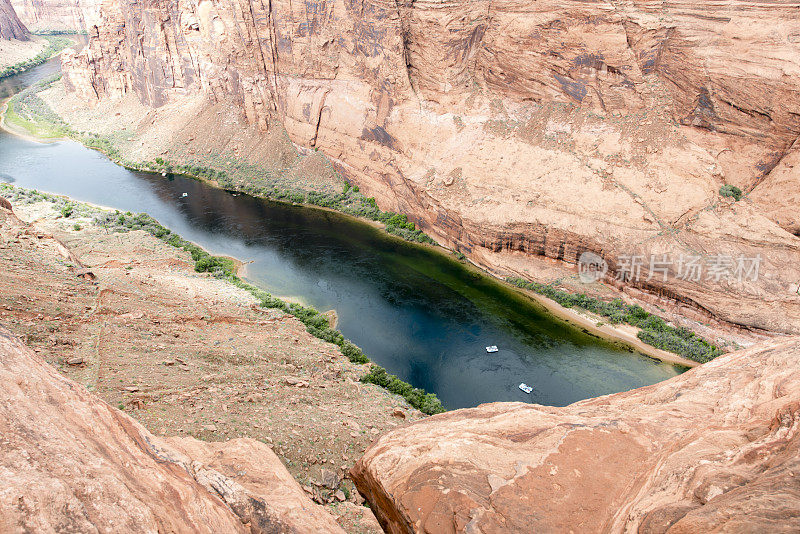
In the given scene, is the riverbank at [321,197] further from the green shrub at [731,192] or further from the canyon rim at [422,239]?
the green shrub at [731,192]

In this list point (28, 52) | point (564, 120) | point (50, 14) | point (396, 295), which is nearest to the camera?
point (396, 295)

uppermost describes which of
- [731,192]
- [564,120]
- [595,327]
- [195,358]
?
[564,120]

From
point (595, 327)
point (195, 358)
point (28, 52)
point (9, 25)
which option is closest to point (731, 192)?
point (595, 327)

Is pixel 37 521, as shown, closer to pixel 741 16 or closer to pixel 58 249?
pixel 58 249

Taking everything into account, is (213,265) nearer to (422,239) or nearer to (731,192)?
(422,239)

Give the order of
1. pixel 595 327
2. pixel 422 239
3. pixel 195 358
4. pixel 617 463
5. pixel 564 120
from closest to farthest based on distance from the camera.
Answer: pixel 617 463
pixel 195 358
pixel 595 327
pixel 564 120
pixel 422 239
